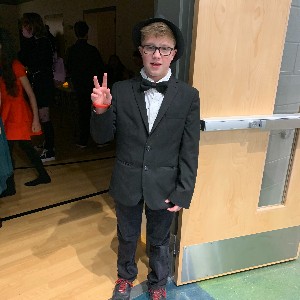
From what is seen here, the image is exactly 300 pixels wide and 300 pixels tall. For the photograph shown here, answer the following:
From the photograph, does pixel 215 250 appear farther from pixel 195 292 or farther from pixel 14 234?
pixel 14 234

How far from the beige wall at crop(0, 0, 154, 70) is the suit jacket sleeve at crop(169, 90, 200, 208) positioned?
401cm

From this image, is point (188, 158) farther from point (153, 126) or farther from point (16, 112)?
point (16, 112)

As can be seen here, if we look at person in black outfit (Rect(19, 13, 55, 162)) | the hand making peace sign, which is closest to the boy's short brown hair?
the hand making peace sign

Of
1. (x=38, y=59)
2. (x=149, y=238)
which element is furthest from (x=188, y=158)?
(x=38, y=59)

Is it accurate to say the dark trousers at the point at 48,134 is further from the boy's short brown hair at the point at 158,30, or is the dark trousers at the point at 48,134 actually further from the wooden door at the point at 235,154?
the boy's short brown hair at the point at 158,30

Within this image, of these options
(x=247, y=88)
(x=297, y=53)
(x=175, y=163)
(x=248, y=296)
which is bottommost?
(x=248, y=296)

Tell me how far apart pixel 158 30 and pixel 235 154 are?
31.4 inches

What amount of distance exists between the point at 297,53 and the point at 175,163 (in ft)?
3.36

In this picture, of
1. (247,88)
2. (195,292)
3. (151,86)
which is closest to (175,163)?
(151,86)

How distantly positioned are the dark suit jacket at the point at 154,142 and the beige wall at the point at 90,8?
3.99 m

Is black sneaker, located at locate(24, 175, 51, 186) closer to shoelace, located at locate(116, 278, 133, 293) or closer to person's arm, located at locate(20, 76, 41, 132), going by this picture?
person's arm, located at locate(20, 76, 41, 132)

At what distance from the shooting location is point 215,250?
1991mm

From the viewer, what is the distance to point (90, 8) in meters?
6.57

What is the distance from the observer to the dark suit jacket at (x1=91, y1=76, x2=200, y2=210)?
1.49 meters
